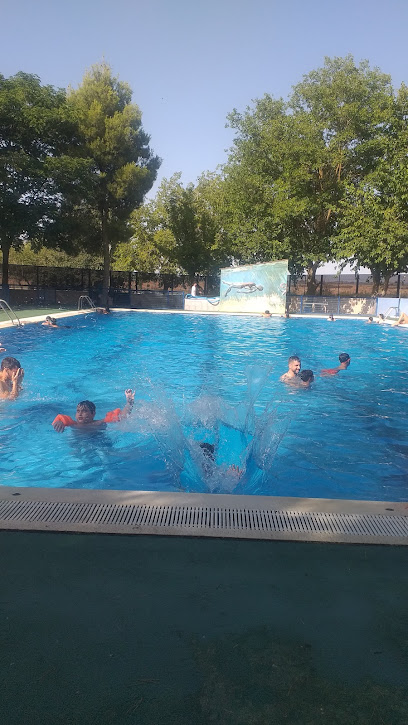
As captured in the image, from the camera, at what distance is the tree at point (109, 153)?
29062 mm

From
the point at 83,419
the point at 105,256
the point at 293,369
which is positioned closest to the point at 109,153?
the point at 105,256

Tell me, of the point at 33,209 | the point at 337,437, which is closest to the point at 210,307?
the point at 33,209

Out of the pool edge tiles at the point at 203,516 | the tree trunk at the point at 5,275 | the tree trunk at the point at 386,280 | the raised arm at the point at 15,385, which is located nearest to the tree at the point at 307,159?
the tree trunk at the point at 386,280

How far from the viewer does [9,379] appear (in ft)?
26.9

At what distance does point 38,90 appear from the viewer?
85.3 ft

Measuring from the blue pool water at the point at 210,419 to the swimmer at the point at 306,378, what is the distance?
12 cm

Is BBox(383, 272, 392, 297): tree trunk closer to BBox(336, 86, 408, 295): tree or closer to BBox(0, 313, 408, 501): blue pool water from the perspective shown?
BBox(336, 86, 408, 295): tree

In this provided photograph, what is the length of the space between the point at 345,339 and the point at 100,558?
16424mm

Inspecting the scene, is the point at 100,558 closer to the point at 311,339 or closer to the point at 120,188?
the point at 311,339

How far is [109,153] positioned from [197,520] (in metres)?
29.6

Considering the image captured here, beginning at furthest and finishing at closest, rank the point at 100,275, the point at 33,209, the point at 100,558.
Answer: the point at 100,275, the point at 33,209, the point at 100,558

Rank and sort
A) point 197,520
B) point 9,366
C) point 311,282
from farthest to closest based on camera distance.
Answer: point 311,282
point 9,366
point 197,520

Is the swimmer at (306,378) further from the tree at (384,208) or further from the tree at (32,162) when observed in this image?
the tree at (384,208)

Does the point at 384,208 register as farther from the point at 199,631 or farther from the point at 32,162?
the point at 199,631
